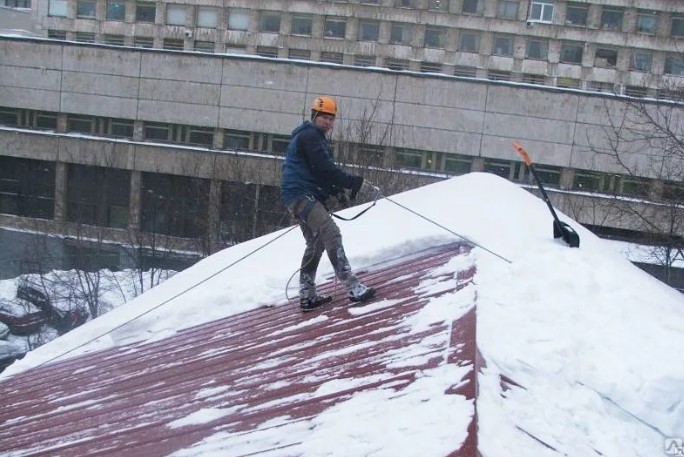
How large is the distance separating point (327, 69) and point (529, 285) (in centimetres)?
2878

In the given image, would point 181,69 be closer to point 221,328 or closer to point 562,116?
point 562,116

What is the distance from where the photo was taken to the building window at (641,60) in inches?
1976

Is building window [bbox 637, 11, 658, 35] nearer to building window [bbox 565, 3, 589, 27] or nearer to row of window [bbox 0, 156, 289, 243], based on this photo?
building window [bbox 565, 3, 589, 27]

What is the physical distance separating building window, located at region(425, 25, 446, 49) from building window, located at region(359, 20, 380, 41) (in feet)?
10.1

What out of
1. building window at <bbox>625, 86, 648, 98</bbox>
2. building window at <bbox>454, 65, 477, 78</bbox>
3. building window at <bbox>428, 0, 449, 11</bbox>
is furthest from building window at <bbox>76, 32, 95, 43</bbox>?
building window at <bbox>625, 86, 648, 98</bbox>

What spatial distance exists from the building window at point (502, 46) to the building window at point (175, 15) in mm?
19525

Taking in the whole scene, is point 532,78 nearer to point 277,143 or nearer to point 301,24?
point 301,24

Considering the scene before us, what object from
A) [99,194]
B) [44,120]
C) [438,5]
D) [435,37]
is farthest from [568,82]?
[44,120]

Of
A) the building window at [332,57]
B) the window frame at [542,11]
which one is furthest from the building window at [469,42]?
the building window at [332,57]

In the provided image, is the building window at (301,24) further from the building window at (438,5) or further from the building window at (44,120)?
the building window at (44,120)

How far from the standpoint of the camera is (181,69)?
36.3m

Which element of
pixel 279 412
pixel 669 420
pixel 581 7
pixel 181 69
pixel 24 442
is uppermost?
pixel 581 7

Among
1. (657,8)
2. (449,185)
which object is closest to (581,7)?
(657,8)

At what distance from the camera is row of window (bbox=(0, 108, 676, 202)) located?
113 feet
